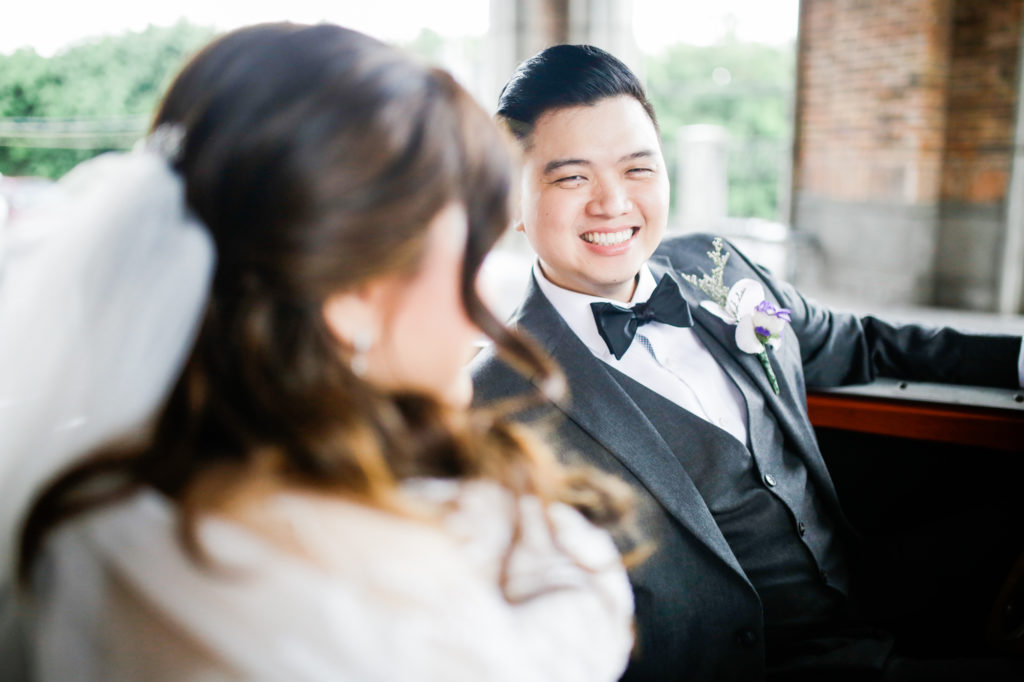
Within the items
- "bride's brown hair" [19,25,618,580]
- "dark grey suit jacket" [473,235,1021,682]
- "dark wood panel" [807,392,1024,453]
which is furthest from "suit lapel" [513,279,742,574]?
"bride's brown hair" [19,25,618,580]

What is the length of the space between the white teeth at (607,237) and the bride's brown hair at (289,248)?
89 cm

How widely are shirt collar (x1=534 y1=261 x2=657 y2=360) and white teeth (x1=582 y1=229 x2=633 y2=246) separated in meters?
0.13

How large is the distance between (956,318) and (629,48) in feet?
10.4

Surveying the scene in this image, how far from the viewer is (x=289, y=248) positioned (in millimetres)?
783

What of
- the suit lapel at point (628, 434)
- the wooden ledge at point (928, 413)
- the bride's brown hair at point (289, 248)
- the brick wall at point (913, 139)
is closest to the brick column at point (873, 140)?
the brick wall at point (913, 139)

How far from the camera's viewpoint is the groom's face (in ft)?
5.58

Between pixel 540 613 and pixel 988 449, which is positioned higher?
pixel 540 613

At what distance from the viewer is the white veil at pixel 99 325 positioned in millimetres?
826

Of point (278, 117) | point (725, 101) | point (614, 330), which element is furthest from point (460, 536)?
point (725, 101)

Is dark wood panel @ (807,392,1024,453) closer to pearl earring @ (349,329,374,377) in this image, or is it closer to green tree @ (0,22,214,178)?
pearl earring @ (349,329,374,377)

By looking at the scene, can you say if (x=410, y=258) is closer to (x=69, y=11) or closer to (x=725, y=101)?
(x=69, y=11)

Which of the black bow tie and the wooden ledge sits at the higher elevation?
the black bow tie

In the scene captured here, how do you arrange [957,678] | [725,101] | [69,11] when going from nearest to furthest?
1. [957,678]
2. [69,11]
3. [725,101]

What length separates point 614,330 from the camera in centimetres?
171
